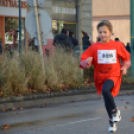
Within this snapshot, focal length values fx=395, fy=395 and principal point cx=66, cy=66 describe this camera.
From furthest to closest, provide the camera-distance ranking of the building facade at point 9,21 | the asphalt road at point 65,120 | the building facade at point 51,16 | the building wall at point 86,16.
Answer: the building wall at point 86,16 → the building facade at point 51,16 → the building facade at point 9,21 → the asphalt road at point 65,120

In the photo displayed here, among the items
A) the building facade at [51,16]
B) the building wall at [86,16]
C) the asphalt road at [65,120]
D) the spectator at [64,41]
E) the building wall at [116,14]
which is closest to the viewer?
the asphalt road at [65,120]

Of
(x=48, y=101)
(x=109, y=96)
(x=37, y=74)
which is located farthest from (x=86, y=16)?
(x=109, y=96)

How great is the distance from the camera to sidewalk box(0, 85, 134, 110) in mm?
10109

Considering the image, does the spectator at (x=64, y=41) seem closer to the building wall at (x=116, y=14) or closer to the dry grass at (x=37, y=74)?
the dry grass at (x=37, y=74)

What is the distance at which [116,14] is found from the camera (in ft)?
150

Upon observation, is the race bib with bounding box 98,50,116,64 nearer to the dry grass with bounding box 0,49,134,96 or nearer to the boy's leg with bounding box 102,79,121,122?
the boy's leg with bounding box 102,79,121,122

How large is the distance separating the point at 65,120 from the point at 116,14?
128ft

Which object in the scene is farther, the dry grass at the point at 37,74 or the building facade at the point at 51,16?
the building facade at the point at 51,16

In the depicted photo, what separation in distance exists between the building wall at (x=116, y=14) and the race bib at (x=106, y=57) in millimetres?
39020

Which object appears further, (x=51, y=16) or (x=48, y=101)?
(x=51, y=16)

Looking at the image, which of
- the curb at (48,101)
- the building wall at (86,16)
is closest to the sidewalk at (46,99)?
the curb at (48,101)

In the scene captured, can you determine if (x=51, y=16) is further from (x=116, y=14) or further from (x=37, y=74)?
(x=116, y=14)

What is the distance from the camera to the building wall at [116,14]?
45.2 m

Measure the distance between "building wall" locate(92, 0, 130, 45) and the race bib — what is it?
128ft
